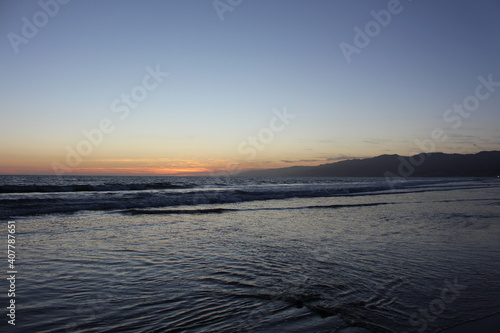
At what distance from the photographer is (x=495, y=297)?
4.99m

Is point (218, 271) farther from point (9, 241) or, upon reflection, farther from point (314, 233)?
point (9, 241)

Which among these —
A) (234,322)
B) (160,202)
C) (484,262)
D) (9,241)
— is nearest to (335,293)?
(234,322)

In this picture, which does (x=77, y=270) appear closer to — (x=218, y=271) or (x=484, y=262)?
(x=218, y=271)

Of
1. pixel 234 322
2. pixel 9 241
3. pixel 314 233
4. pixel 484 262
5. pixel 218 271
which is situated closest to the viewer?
pixel 234 322

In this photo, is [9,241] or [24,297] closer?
[24,297]

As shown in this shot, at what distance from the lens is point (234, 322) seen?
407cm

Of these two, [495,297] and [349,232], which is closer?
[495,297]

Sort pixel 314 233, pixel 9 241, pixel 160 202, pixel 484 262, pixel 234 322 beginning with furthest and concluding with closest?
pixel 160 202 < pixel 314 233 < pixel 9 241 < pixel 484 262 < pixel 234 322

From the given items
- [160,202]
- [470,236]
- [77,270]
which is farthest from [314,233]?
[160,202]

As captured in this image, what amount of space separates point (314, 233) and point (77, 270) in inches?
297

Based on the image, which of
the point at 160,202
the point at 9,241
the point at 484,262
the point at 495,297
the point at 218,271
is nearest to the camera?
the point at 495,297

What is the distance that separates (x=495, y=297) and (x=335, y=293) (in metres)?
2.54

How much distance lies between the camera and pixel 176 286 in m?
5.54

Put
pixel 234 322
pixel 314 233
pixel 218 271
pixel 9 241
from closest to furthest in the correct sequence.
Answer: pixel 234 322 < pixel 218 271 < pixel 9 241 < pixel 314 233
